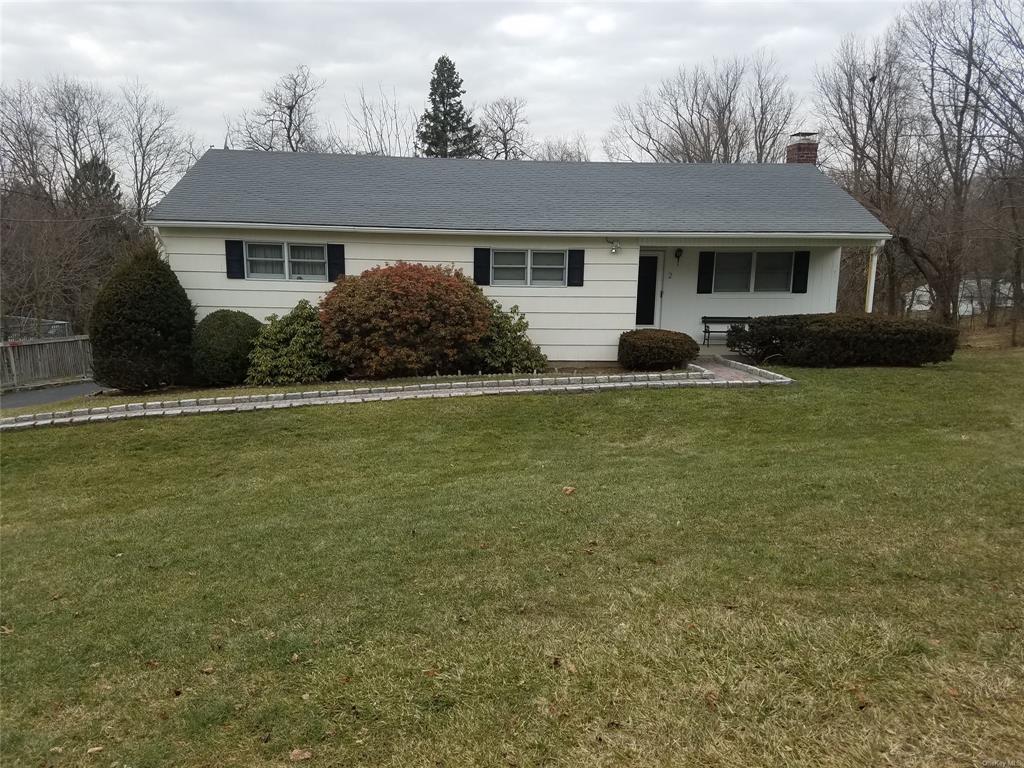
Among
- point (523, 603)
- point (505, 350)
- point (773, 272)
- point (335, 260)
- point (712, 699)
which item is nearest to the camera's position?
point (712, 699)

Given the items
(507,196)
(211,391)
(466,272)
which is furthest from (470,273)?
(211,391)

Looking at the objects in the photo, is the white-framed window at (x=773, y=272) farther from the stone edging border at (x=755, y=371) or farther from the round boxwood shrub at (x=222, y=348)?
the round boxwood shrub at (x=222, y=348)

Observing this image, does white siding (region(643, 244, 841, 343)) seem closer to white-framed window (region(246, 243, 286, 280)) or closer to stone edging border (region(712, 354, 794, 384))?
stone edging border (region(712, 354, 794, 384))

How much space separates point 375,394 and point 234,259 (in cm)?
488

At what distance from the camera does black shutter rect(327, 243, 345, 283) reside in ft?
40.3

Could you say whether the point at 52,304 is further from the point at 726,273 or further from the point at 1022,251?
the point at 1022,251

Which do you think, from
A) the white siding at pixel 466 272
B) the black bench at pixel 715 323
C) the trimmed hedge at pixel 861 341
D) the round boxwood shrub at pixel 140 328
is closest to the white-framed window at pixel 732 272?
the black bench at pixel 715 323

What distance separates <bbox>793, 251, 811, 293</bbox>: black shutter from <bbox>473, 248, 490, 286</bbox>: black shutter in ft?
21.5

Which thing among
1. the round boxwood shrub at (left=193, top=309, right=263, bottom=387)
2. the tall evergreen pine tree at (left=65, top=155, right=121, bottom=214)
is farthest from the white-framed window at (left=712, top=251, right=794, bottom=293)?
the tall evergreen pine tree at (left=65, top=155, right=121, bottom=214)

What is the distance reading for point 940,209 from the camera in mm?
21531

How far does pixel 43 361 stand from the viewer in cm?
1819

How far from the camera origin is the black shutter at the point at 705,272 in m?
13.3

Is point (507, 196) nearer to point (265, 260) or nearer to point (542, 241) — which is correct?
point (542, 241)

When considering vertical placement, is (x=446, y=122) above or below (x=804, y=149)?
above
